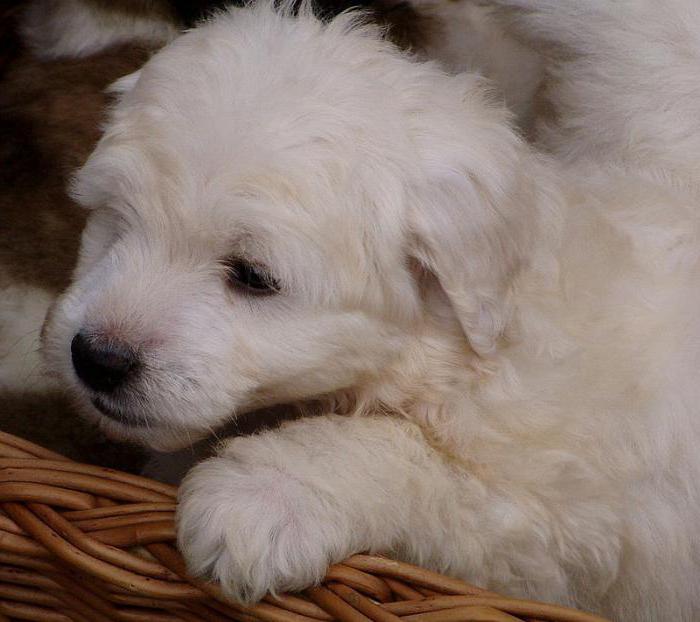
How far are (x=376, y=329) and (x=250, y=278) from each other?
24cm

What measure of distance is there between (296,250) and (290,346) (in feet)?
0.53

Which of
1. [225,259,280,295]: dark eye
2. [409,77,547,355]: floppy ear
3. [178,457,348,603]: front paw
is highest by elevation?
[409,77,547,355]: floppy ear

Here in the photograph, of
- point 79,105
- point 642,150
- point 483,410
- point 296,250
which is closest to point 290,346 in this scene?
point 296,250

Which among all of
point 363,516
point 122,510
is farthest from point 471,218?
point 122,510

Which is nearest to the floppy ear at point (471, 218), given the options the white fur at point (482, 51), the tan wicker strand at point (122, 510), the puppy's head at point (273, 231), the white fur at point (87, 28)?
the puppy's head at point (273, 231)

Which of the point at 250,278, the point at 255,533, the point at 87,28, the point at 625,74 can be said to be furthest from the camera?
the point at 87,28

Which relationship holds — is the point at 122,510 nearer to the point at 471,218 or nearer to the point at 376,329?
the point at 376,329

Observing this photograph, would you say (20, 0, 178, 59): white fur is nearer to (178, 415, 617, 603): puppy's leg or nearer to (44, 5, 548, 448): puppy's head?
(44, 5, 548, 448): puppy's head

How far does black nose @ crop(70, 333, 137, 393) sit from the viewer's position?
1523 mm

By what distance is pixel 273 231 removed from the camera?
150 centimetres

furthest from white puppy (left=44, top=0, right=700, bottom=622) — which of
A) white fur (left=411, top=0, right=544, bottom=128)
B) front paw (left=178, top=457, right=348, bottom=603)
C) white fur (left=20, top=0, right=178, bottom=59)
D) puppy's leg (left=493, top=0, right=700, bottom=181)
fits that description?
white fur (left=20, top=0, right=178, bottom=59)

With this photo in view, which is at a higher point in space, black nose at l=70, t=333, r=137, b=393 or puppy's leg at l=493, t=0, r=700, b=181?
puppy's leg at l=493, t=0, r=700, b=181

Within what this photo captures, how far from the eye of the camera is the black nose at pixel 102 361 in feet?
5.00

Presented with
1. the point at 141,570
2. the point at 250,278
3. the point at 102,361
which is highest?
the point at 250,278
